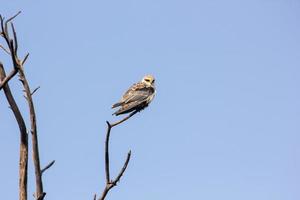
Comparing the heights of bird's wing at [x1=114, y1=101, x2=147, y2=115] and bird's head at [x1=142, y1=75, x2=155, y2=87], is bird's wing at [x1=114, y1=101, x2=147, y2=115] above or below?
below

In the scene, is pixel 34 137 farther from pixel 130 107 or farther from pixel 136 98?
pixel 136 98

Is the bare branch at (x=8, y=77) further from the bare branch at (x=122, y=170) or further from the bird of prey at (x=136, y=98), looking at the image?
the bird of prey at (x=136, y=98)

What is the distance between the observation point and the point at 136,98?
46.0 ft

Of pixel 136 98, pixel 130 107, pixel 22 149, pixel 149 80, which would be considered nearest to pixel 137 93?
pixel 136 98

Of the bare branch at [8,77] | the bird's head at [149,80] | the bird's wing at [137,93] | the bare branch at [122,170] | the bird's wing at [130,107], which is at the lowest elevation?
the bare branch at [122,170]

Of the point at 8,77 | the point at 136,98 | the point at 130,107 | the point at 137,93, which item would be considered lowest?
the point at 8,77

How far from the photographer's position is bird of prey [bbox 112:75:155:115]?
1353cm

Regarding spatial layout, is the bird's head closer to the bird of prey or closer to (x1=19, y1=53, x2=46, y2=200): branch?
the bird of prey

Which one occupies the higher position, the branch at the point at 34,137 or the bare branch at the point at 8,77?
the bare branch at the point at 8,77

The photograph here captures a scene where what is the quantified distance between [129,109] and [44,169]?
3346 mm

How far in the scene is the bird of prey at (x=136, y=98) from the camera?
1353 centimetres

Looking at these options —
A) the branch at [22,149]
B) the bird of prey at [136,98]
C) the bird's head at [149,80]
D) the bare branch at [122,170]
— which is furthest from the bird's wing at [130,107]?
Answer: the bare branch at [122,170]

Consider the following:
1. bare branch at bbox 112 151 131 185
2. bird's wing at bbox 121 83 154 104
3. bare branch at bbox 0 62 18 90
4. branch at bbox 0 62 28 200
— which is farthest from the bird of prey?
bare branch at bbox 112 151 131 185

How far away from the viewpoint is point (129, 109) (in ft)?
44.2
